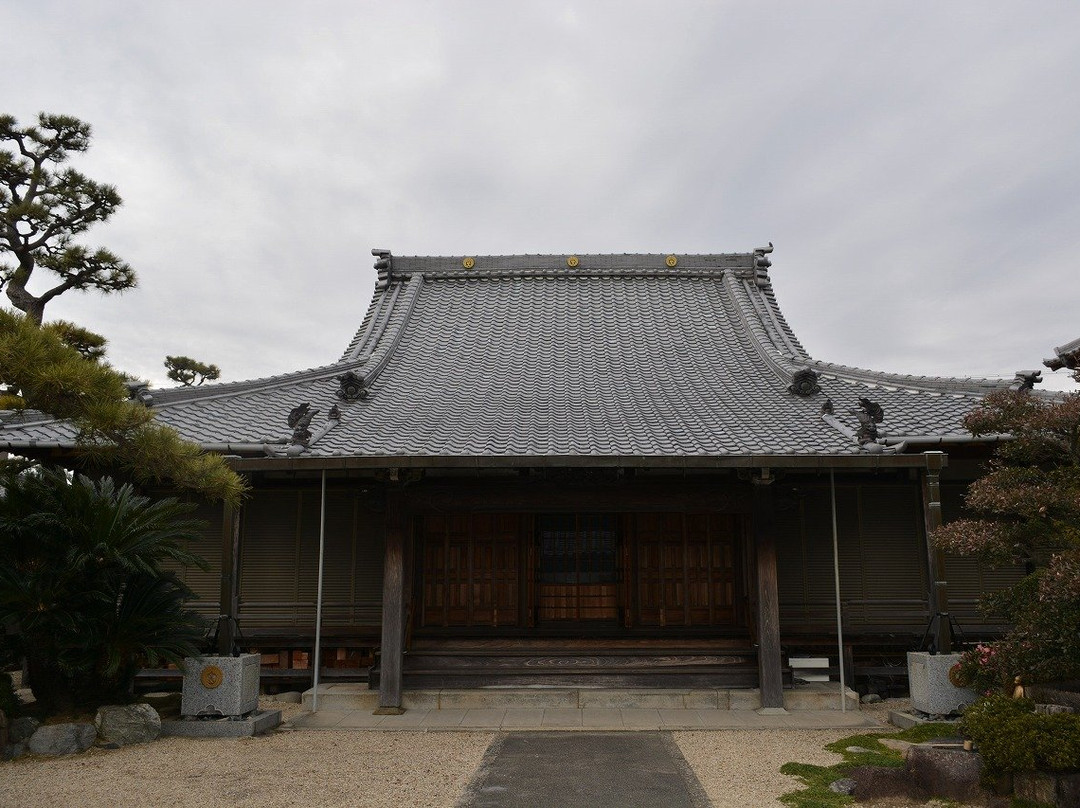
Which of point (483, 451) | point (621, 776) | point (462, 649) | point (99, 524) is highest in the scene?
point (483, 451)

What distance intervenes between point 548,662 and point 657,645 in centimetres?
148

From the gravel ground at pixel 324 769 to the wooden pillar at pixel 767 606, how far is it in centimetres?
91

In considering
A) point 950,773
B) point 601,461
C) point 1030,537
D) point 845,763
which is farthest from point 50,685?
point 1030,537

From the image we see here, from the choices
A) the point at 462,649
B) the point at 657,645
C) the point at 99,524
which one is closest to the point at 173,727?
the point at 99,524

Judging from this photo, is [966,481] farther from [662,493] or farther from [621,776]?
[621,776]

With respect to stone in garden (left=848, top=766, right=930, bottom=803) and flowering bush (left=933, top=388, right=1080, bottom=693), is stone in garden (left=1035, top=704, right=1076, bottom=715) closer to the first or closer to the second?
flowering bush (left=933, top=388, right=1080, bottom=693)

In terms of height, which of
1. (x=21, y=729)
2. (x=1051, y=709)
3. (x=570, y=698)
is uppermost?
(x=1051, y=709)

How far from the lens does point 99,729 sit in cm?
781

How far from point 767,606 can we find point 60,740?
7848mm

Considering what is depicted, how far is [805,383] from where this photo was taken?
38.2 ft

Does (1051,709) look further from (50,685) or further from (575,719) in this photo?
(50,685)

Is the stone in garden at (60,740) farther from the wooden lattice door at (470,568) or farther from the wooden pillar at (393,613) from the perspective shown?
the wooden lattice door at (470,568)

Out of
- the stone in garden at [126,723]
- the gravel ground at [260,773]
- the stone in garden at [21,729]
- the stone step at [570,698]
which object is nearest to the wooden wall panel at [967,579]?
the stone step at [570,698]

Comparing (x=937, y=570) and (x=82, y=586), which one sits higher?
(x=937, y=570)
